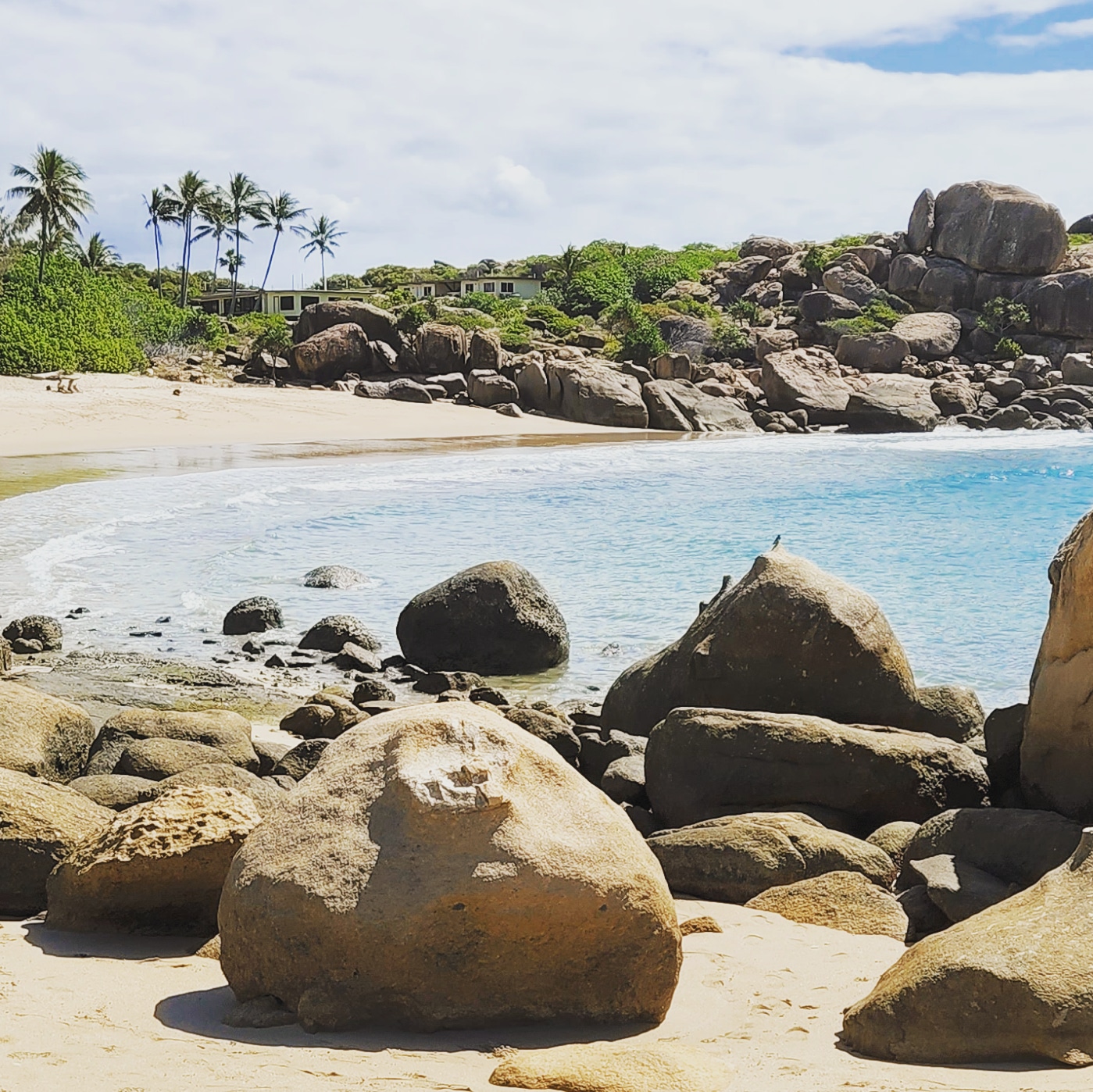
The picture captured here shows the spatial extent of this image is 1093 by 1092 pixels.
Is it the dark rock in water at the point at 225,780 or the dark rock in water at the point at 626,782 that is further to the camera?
the dark rock in water at the point at 626,782

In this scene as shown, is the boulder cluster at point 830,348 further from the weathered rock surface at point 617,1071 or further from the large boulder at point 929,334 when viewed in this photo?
the weathered rock surface at point 617,1071

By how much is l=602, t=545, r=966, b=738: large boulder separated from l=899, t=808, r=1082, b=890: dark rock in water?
186 cm

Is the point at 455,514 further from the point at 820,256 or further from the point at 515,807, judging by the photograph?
the point at 820,256

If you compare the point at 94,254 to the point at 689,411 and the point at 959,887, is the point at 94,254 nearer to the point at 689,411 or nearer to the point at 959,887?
the point at 689,411

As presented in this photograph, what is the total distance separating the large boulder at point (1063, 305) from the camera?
6069 cm

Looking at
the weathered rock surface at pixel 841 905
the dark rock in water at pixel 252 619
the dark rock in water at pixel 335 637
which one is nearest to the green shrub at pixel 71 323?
the dark rock in water at pixel 252 619

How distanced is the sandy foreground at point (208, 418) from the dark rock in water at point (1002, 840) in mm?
27843

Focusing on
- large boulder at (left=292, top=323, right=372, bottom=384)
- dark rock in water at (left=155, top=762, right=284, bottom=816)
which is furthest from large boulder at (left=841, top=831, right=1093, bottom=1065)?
large boulder at (left=292, top=323, right=372, bottom=384)

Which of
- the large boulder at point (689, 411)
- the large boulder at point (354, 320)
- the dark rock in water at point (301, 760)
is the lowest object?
the dark rock in water at point (301, 760)

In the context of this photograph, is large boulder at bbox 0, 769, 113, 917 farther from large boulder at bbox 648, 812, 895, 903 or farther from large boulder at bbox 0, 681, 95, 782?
large boulder at bbox 648, 812, 895, 903

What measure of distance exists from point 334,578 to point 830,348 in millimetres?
47589

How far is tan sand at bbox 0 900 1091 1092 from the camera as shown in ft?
10.6

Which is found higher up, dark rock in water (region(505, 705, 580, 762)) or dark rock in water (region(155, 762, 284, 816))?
dark rock in water (region(155, 762, 284, 816))

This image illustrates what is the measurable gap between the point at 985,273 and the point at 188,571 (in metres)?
55.7
